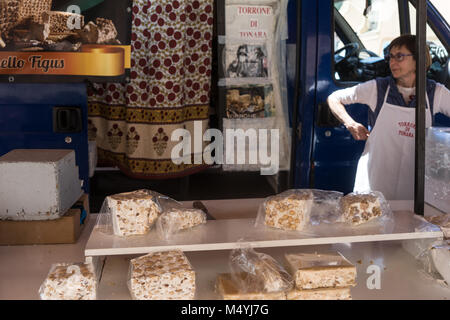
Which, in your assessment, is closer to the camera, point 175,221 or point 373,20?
point 175,221

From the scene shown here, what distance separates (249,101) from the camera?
3762 millimetres

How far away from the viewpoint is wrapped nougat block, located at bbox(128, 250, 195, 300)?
140 centimetres

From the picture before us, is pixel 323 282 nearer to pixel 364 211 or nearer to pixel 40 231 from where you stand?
pixel 364 211

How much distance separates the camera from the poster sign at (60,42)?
2809mm

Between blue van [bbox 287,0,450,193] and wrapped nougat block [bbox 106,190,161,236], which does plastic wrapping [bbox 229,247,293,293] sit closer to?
wrapped nougat block [bbox 106,190,161,236]

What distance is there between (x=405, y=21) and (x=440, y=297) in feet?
7.33

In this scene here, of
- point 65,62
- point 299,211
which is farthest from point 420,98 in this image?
point 65,62

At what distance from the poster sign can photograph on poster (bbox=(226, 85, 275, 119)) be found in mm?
1003

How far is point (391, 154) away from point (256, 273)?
177 centimetres

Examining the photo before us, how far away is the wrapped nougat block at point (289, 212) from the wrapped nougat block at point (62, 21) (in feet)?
5.86

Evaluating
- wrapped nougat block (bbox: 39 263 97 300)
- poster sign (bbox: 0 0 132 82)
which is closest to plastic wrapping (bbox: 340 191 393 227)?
wrapped nougat block (bbox: 39 263 97 300)

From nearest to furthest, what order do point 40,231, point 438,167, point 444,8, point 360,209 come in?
1. point 360,209
2. point 40,231
3. point 438,167
4. point 444,8

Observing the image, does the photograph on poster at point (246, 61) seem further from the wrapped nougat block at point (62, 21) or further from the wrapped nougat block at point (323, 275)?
the wrapped nougat block at point (323, 275)

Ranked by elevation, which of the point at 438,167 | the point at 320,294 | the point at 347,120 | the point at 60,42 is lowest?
the point at 320,294
